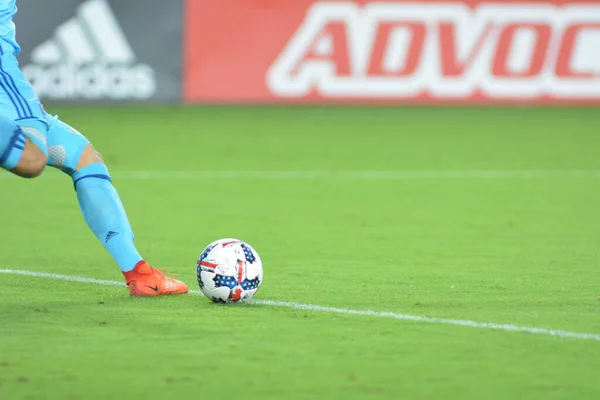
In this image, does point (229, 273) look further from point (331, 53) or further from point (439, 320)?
point (331, 53)

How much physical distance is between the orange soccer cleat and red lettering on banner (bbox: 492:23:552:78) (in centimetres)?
1338

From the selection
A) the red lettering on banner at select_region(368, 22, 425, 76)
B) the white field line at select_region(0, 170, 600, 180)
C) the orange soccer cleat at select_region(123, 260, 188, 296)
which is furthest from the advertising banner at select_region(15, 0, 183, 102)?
the orange soccer cleat at select_region(123, 260, 188, 296)

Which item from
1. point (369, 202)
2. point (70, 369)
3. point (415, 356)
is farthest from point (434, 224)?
point (70, 369)

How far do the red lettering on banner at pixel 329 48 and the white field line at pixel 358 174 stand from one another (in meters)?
6.11

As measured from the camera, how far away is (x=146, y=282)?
6.55 metres

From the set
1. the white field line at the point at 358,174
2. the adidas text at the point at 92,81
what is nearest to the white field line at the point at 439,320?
the white field line at the point at 358,174

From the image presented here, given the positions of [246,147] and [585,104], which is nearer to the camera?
[246,147]

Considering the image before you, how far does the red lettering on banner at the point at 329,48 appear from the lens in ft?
61.9

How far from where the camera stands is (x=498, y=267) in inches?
302

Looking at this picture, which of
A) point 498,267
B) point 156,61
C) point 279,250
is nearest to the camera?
point 498,267

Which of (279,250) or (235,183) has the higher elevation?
(279,250)

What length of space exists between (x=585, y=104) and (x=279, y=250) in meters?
12.4

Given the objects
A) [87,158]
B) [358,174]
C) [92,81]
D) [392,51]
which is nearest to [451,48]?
[392,51]

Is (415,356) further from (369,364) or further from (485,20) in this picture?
(485,20)
